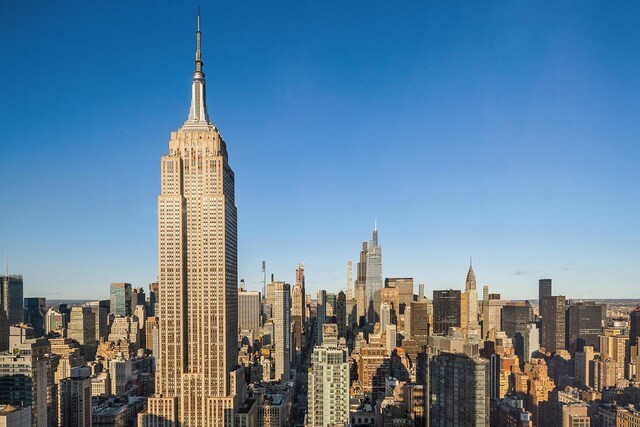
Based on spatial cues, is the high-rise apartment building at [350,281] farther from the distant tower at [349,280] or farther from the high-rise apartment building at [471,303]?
the high-rise apartment building at [471,303]

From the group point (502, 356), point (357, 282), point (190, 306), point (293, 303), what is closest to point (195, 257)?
point (190, 306)

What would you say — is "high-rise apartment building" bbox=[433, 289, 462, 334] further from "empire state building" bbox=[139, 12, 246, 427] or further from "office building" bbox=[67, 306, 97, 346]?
"office building" bbox=[67, 306, 97, 346]

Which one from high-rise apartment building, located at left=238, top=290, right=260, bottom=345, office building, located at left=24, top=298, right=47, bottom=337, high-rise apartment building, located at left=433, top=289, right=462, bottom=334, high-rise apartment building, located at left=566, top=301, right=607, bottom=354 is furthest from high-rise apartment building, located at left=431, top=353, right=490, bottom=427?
high-rise apartment building, located at left=238, top=290, right=260, bottom=345

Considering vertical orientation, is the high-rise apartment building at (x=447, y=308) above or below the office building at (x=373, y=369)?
above

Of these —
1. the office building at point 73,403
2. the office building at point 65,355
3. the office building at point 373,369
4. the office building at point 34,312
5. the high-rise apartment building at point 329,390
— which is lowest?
the office building at point 373,369

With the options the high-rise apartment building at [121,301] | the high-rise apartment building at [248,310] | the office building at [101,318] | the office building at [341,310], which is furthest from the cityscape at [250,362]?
the office building at [341,310]
